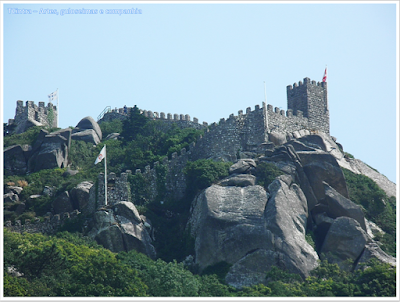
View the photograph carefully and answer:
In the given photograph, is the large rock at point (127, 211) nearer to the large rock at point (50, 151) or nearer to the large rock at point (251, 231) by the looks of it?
the large rock at point (251, 231)

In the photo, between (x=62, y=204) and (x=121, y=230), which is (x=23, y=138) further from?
(x=121, y=230)

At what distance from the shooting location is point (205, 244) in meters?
47.9

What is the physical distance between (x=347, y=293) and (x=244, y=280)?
6077 millimetres

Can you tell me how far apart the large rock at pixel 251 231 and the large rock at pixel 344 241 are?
1.27 meters

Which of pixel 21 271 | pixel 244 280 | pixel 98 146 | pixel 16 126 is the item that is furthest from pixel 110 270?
pixel 16 126

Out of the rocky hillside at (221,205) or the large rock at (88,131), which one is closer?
the rocky hillside at (221,205)

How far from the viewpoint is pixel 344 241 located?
4812cm

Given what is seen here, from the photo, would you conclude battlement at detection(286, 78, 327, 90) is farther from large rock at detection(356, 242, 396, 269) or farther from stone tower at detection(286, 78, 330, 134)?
large rock at detection(356, 242, 396, 269)

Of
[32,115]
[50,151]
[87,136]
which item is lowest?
[50,151]

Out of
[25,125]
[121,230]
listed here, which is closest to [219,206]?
[121,230]

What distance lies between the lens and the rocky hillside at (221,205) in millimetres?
47000

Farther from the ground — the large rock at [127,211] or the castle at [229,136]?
the castle at [229,136]

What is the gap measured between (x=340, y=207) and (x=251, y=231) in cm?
674

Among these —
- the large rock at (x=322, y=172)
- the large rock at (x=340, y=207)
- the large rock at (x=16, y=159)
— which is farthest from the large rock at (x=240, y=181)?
the large rock at (x=16, y=159)
